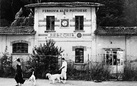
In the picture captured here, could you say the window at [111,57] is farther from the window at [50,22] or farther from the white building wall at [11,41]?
the white building wall at [11,41]

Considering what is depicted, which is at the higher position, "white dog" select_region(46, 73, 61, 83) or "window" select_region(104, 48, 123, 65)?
"window" select_region(104, 48, 123, 65)

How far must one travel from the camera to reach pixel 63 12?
2278cm

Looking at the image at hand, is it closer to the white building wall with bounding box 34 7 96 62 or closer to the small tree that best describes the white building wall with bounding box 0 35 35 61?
the white building wall with bounding box 34 7 96 62

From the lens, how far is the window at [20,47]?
2311 centimetres

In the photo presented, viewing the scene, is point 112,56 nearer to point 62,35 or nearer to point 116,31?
point 116,31

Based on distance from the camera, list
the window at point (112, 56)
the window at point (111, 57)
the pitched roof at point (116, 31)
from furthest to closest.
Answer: the pitched roof at point (116, 31) < the window at point (111, 57) < the window at point (112, 56)

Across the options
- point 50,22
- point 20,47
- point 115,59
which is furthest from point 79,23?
point 20,47

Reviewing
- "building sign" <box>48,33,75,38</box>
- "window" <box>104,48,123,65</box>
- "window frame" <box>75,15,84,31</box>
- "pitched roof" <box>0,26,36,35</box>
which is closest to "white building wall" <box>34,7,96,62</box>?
"building sign" <box>48,33,75,38</box>

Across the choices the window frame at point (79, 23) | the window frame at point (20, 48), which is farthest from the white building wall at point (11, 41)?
the window frame at point (79, 23)

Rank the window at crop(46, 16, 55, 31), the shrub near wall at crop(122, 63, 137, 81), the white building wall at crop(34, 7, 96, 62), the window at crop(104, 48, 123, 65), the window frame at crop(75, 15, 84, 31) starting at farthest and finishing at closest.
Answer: the window at crop(46, 16, 55, 31) < the window frame at crop(75, 15, 84, 31) < the white building wall at crop(34, 7, 96, 62) < the window at crop(104, 48, 123, 65) < the shrub near wall at crop(122, 63, 137, 81)

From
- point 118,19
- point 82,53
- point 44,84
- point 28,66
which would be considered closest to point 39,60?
point 28,66

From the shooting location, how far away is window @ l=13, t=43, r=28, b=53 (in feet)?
75.8

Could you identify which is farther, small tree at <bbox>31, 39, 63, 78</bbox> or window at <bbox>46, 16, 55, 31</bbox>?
window at <bbox>46, 16, 55, 31</bbox>

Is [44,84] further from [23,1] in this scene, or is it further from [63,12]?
[23,1]
